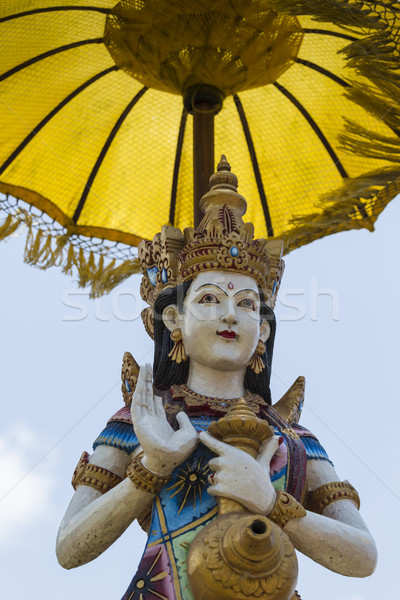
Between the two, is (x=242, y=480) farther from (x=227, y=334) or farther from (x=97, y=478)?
(x=227, y=334)

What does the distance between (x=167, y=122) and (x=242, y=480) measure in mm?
2898

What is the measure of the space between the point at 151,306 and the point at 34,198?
4.54ft

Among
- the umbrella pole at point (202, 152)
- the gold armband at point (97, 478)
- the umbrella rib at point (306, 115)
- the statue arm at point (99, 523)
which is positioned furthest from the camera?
the umbrella rib at point (306, 115)

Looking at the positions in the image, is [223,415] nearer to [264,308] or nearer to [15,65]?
[264,308]

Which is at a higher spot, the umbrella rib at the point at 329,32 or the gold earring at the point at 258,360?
→ the umbrella rib at the point at 329,32

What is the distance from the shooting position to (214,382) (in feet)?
13.1

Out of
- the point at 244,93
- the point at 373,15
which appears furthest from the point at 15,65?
the point at 373,15

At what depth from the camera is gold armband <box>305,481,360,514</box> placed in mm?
3805

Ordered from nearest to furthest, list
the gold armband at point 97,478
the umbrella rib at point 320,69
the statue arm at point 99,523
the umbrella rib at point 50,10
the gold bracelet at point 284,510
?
the gold bracelet at point 284,510 → the statue arm at point 99,523 → the gold armband at point 97,478 → the umbrella rib at point 50,10 → the umbrella rib at point 320,69

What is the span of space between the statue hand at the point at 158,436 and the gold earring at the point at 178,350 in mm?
428

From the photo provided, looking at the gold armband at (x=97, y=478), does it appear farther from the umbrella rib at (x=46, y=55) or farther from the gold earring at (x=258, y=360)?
the umbrella rib at (x=46, y=55)

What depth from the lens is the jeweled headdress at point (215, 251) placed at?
412 centimetres

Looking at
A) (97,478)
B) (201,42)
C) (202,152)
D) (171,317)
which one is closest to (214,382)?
(171,317)

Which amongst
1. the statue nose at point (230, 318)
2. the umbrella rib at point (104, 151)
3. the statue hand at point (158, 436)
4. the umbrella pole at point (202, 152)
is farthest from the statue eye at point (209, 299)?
the umbrella rib at point (104, 151)
